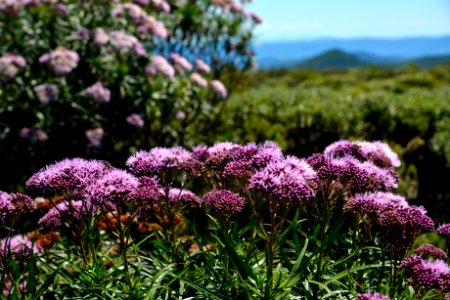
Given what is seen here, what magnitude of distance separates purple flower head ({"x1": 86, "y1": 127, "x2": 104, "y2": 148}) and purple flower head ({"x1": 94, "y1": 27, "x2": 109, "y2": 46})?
1.30m

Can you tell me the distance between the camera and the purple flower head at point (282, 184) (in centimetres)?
263

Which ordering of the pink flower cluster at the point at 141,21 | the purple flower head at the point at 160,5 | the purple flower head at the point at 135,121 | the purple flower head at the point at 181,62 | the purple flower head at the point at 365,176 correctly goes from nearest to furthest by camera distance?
the purple flower head at the point at 365,176
the purple flower head at the point at 135,121
the pink flower cluster at the point at 141,21
the purple flower head at the point at 160,5
the purple flower head at the point at 181,62

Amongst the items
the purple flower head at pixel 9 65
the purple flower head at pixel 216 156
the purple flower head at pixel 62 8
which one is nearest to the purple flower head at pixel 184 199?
the purple flower head at pixel 216 156

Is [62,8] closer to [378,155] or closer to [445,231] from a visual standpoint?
[378,155]

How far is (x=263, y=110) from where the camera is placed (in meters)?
10.6

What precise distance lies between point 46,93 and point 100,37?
1.17m

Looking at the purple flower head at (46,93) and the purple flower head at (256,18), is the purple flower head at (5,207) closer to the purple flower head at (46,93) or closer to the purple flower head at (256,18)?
the purple flower head at (46,93)

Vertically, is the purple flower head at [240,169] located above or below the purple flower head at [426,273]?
above

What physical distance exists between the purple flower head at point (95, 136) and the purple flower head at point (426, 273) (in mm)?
5542

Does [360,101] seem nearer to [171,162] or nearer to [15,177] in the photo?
[15,177]

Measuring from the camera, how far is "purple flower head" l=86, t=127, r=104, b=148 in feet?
24.6

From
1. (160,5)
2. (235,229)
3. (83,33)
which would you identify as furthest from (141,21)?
(235,229)

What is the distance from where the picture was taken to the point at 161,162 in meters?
3.18

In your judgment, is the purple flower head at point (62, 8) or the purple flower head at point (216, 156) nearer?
the purple flower head at point (216, 156)
